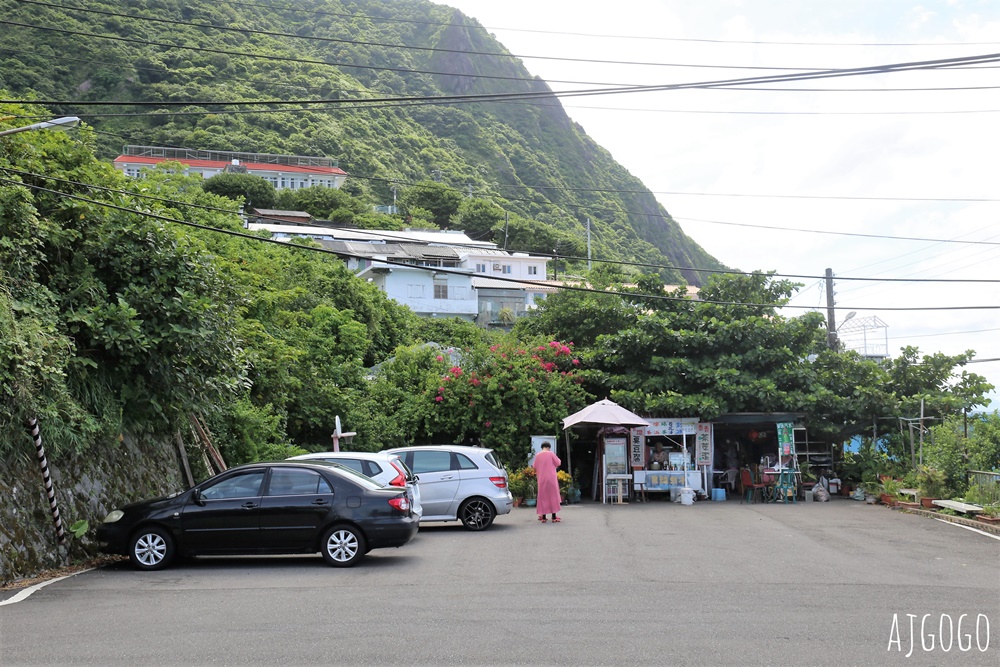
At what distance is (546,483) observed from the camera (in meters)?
17.5

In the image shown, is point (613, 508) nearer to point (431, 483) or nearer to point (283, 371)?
point (431, 483)

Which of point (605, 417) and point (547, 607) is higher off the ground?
point (605, 417)

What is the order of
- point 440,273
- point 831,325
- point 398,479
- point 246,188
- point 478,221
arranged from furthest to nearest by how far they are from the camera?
1. point 478,221
2. point 246,188
3. point 440,273
4. point 831,325
5. point 398,479

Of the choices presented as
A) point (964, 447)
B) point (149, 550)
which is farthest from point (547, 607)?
point (964, 447)

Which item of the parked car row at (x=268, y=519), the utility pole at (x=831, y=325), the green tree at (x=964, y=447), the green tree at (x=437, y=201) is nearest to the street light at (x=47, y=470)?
the parked car row at (x=268, y=519)

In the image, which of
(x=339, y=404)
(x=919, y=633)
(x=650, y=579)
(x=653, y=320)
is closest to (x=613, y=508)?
(x=653, y=320)

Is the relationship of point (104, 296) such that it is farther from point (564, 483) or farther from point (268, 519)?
point (564, 483)

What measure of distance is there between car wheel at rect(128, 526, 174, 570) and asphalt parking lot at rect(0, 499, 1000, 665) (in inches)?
9.6

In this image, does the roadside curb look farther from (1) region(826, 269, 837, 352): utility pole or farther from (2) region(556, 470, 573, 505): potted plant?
(1) region(826, 269, 837, 352): utility pole

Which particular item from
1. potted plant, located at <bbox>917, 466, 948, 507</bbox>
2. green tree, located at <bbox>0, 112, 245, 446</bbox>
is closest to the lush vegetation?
green tree, located at <bbox>0, 112, 245, 446</bbox>

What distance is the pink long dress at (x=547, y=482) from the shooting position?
56.8 ft

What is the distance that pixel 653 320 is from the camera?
80.8 feet

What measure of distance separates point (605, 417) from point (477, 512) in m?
6.76

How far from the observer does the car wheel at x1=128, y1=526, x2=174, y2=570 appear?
469 inches
